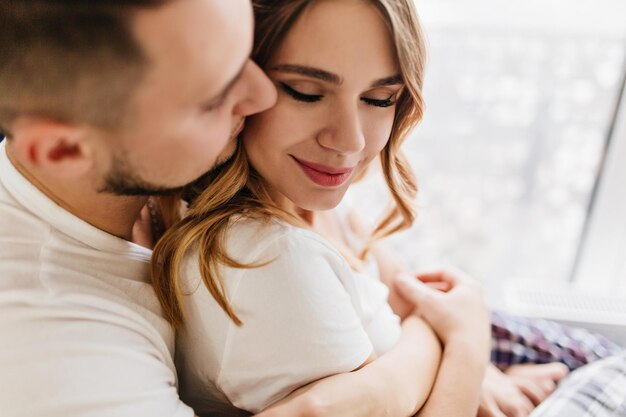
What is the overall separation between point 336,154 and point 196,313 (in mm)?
321

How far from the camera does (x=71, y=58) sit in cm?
66

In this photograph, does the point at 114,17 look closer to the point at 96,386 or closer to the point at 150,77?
the point at 150,77

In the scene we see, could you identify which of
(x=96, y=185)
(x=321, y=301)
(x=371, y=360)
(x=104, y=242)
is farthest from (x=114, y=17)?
(x=371, y=360)

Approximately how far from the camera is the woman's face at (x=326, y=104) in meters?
0.78

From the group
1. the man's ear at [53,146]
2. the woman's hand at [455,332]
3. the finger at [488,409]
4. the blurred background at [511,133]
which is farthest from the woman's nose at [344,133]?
the blurred background at [511,133]

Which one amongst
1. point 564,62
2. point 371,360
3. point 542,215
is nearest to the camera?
point 371,360

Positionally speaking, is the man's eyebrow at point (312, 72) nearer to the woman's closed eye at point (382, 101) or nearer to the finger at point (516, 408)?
the woman's closed eye at point (382, 101)

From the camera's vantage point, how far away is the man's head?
2.13 ft

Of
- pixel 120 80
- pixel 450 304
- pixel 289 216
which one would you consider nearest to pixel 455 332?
pixel 450 304

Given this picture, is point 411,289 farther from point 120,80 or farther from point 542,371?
point 120,80

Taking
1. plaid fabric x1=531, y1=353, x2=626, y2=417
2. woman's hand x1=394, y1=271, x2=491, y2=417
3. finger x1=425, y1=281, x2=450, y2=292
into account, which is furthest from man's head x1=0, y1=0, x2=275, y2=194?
plaid fabric x1=531, y1=353, x2=626, y2=417

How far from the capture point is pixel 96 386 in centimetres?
72

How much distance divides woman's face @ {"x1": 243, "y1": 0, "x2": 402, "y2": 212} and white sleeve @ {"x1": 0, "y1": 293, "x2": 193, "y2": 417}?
1.07 feet

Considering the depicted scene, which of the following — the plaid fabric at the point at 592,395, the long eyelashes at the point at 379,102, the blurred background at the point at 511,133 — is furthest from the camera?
the blurred background at the point at 511,133
